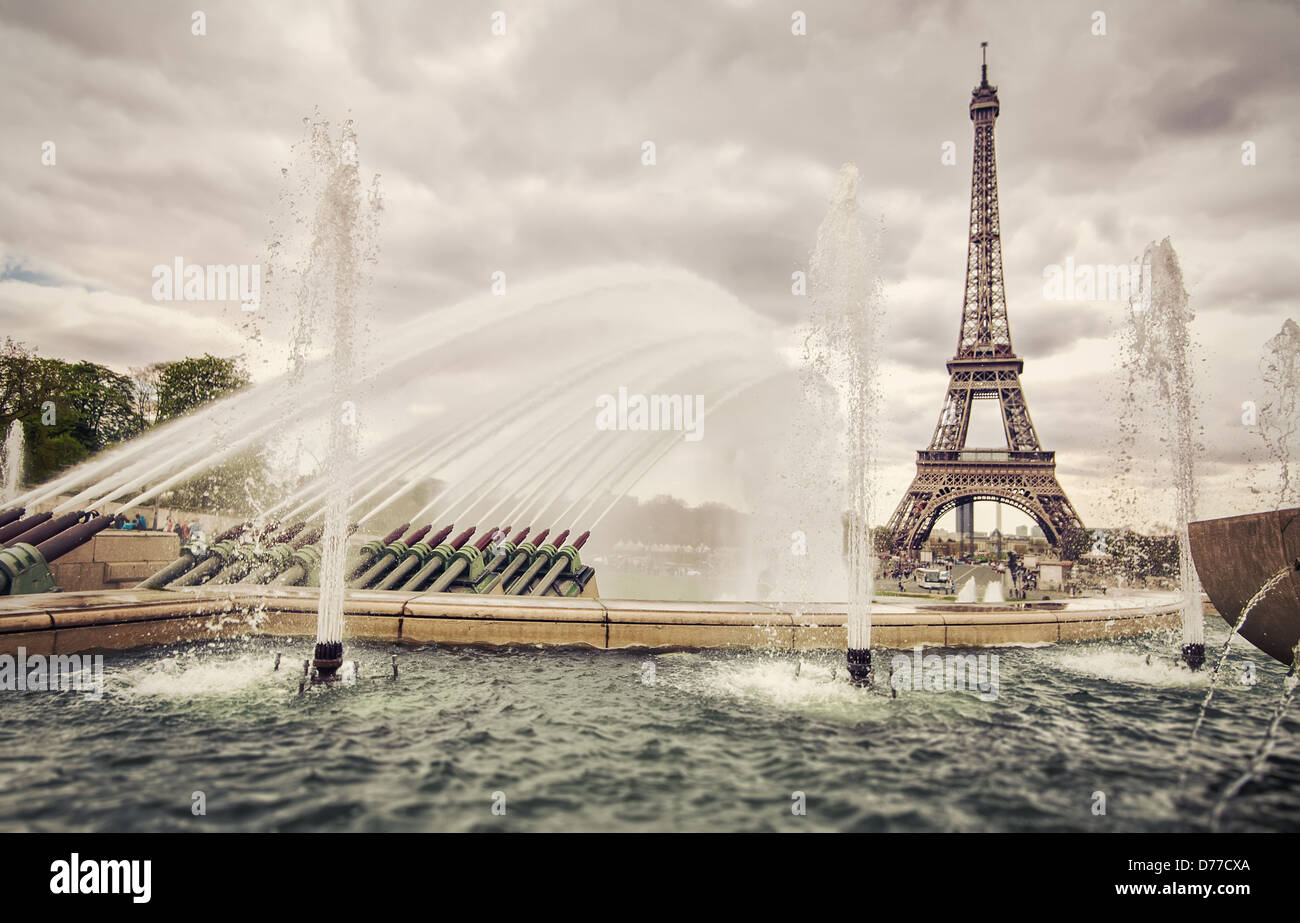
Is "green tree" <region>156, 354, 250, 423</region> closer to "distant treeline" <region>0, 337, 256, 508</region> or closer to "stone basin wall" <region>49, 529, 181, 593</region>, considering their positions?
"distant treeline" <region>0, 337, 256, 508</region>

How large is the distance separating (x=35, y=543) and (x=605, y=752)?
12724 millimetres

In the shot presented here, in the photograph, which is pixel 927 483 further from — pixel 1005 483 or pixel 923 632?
pixel 923 632

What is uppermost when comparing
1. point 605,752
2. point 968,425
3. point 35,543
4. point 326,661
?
point 968,425

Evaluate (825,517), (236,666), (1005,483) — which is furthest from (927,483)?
(236,666)

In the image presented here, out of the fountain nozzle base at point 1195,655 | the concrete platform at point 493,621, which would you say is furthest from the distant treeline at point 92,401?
the fountain nozzle base at point 1195,655

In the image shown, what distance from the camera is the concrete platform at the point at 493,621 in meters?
9.34

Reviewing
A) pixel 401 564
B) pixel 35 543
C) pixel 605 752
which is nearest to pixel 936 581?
pixel 401 564

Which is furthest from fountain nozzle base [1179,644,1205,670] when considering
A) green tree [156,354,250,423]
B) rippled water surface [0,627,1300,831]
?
green tree [156,354,250,423]

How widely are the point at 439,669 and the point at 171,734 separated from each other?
305cm

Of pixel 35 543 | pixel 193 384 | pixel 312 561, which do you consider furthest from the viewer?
pixel 193 384

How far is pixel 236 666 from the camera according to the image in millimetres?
8344
